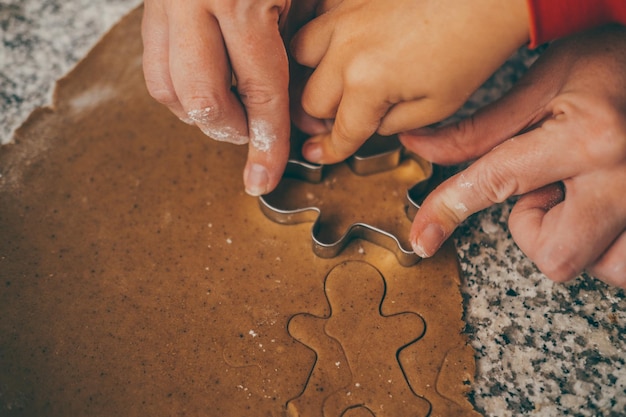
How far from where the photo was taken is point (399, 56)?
2.80 ft

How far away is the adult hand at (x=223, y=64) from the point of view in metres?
0.88

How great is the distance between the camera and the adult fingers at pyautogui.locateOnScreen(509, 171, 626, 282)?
2.84ft

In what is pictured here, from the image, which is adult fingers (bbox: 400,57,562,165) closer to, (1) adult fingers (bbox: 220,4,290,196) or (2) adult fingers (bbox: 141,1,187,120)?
(1) adult fingers (bbox: 220,4,290,196)

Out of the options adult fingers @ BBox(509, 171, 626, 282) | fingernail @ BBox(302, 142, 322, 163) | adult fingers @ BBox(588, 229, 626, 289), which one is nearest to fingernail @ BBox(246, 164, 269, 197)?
fingernail @ BBox(302, 142, 322, 163)

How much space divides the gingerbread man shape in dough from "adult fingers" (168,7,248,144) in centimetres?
39

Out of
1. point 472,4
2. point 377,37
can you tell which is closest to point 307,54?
point 377,37

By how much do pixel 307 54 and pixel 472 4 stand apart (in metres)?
0.31

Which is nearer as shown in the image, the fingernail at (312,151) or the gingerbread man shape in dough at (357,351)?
the gingerbread man shape in dough at (357,351)

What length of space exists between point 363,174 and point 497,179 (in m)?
0.32

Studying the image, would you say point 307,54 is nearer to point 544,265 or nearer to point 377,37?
point 377,37

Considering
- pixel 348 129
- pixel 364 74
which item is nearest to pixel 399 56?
pixel 364 74

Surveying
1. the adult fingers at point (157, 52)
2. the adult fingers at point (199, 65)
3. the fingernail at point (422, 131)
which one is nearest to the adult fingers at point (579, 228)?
the fingernail at point (422, 131)

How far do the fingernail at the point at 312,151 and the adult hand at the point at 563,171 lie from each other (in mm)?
250

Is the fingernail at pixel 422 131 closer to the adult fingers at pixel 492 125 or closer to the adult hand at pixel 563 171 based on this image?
the adult fingers at pixel 492 125
